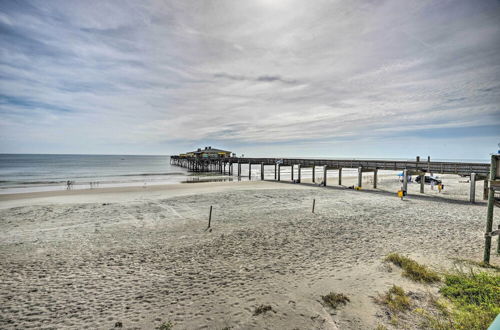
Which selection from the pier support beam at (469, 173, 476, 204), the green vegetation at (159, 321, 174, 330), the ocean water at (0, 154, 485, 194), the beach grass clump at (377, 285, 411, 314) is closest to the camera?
the green vegetation at (159, 321, 174, 330)

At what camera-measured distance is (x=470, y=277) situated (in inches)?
264

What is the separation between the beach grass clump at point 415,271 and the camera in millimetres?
6863

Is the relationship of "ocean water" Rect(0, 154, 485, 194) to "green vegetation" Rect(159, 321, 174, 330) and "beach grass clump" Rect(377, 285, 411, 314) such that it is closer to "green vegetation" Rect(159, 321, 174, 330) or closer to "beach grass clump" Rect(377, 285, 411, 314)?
"green vegetation" Rect(159, 321, 174, 330)

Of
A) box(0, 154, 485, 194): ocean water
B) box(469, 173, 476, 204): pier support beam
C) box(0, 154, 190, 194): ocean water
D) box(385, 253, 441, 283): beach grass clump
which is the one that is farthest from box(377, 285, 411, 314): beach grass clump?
box(0, 154, 190, 194): ocean water

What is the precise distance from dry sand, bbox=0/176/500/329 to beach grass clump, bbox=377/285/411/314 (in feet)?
1.07

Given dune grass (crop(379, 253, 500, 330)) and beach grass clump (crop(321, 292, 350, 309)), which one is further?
beach grass clump (crop(321, 292, 350, 309))

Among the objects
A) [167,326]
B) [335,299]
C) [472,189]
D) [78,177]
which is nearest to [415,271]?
[335,299]

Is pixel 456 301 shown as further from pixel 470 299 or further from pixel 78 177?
pixel 78 177

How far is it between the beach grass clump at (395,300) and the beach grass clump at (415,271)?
3.28 feet

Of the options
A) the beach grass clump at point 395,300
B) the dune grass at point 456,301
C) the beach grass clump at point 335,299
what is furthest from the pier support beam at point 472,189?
the beach grass clump at point 335,299

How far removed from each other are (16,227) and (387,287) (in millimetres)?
17714

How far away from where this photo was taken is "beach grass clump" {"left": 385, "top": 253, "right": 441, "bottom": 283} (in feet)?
22.5

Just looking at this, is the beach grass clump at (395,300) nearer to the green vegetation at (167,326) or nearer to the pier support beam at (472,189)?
the green vegetation at (167,326)

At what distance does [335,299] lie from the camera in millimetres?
5977
